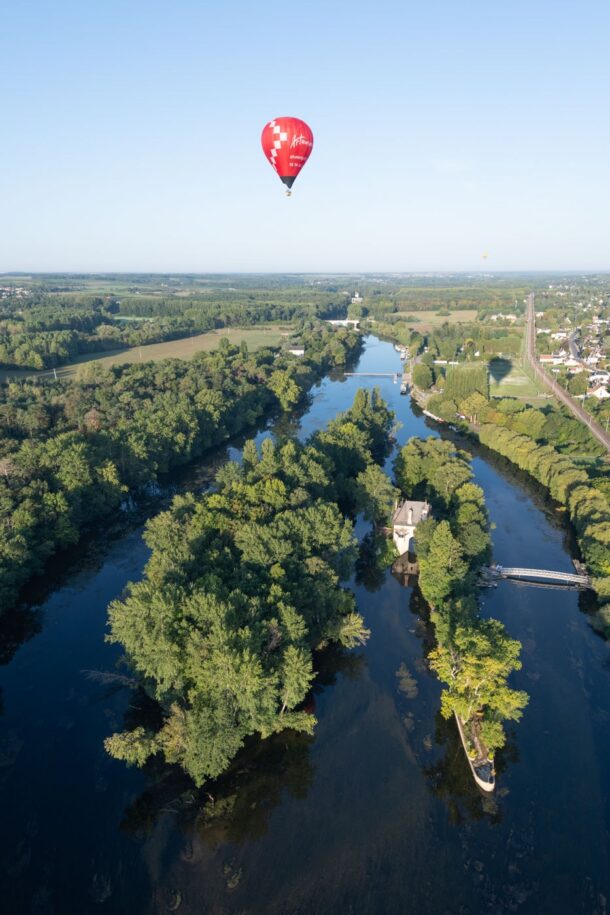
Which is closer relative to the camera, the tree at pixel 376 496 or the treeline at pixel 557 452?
the treeline at pixel 557 452

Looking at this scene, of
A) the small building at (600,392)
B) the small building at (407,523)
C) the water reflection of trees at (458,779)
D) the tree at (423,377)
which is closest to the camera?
the water reflection of trees at (458,779)

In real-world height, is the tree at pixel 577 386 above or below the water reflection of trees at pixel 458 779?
above

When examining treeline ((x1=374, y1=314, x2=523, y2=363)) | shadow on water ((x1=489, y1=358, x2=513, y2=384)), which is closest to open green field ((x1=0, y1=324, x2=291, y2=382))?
treeline ((x1=374, y1=314, x2=523, y2=363))

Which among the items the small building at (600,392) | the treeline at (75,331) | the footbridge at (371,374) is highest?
the treeline at (75,331)

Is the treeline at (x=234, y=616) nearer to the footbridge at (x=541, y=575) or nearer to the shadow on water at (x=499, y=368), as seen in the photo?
the footbridge at (x=541, y=575)

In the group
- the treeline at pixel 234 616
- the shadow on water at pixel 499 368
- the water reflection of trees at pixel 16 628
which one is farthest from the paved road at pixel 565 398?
the water reflection of trees at pixel 16 628

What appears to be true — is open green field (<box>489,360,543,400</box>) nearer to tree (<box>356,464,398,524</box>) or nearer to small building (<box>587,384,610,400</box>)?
small building (<box>587,384,610,400</box>)

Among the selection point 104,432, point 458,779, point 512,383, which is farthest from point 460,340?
point 458,779
